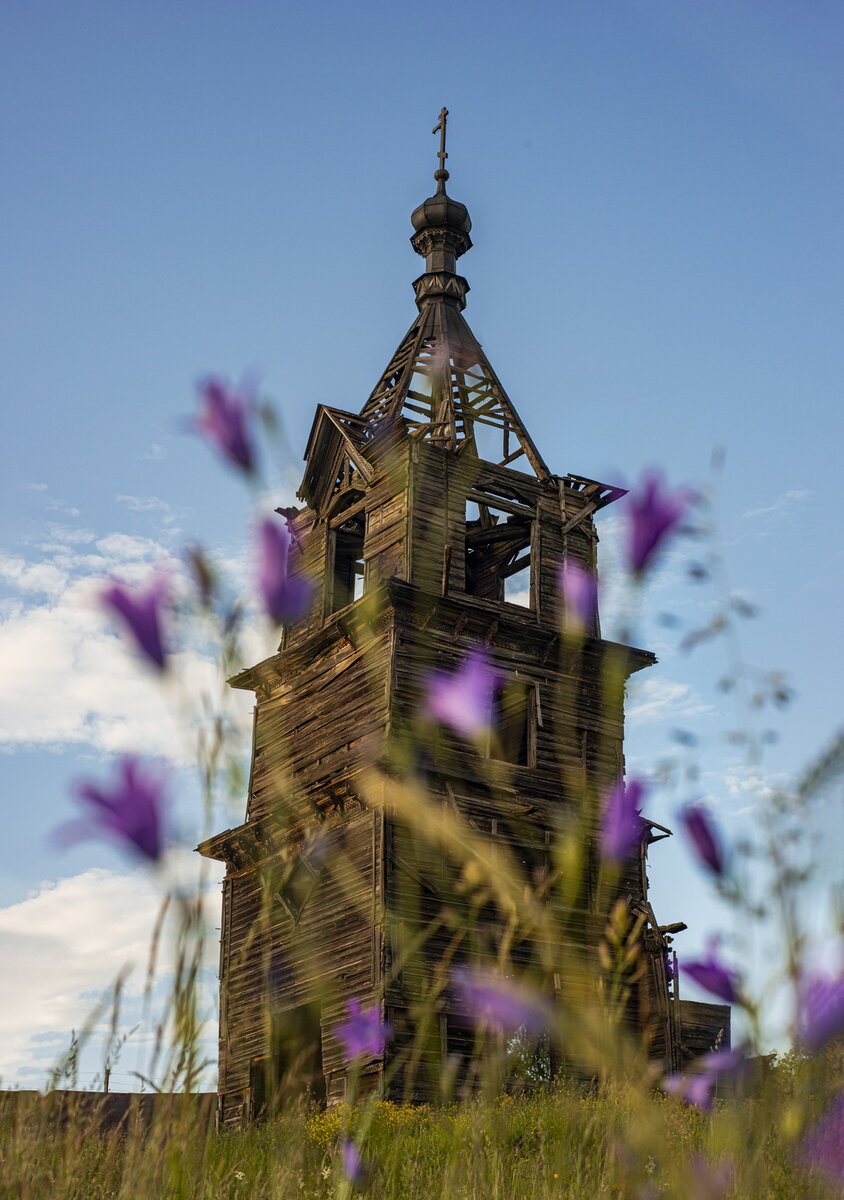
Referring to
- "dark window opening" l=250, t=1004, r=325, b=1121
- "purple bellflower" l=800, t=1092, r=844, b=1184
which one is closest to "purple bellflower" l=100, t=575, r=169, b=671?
"purple bellflower" l=800, t=1092, r=844, b=1184

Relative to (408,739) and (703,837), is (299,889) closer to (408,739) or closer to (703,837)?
(408,739)

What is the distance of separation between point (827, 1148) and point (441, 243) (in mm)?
28402

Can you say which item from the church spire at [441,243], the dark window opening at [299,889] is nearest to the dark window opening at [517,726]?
the dark window opening at [299,889]

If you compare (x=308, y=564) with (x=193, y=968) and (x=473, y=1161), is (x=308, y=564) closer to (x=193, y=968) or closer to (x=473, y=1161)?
(x=473, y=1161)

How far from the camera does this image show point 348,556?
26750mm

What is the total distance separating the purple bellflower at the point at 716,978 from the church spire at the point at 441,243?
28.2 m

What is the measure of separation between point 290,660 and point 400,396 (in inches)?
242

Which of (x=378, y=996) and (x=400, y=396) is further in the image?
(x=400, y=396)

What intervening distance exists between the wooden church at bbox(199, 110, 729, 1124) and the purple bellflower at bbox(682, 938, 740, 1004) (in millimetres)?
15910

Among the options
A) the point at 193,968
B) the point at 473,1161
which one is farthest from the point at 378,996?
the point at 193,968

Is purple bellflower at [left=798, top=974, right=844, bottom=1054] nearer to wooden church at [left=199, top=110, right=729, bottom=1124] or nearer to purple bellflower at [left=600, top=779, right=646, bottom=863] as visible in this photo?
purple bellflower at [left=600, top=779, right=646, bottom=863]

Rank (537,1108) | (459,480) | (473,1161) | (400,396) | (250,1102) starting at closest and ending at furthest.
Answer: (473,1161), (537,1108), (250,1102), (459,480), (400,396)

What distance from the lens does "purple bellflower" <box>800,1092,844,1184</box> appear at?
12.5 ft

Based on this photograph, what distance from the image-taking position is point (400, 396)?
2592cm
